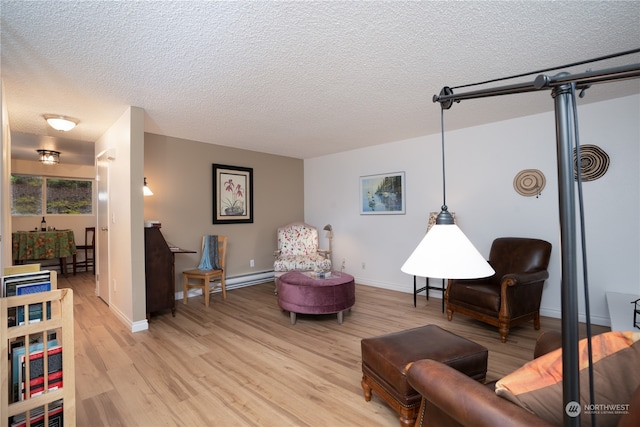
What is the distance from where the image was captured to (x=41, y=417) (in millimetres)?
1582

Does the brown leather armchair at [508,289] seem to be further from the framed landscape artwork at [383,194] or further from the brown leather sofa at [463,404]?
the brown leather sofa at [463,404]

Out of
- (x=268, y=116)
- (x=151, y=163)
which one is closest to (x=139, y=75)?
(x=268, y=116)

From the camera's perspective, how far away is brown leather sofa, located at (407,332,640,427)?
934 millimetres

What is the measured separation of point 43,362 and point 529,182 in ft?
14.8

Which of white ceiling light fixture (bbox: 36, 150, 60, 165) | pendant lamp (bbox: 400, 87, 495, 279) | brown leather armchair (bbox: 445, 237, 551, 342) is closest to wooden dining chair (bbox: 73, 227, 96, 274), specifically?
white ceiling light fixture (bbox: 36, 150, 60, 165)

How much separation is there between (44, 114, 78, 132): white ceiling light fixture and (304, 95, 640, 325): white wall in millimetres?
3785

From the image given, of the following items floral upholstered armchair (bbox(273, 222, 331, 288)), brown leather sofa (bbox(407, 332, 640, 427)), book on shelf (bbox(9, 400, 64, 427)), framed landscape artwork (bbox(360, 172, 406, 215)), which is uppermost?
framed landscape artwork (bbox(360, 172, 406, 215))

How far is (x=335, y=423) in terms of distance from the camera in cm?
179

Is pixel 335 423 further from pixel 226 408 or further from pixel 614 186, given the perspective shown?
pixel 614 186

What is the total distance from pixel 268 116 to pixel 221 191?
6.19 feet

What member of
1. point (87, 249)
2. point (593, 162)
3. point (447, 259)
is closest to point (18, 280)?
point (447, 259)

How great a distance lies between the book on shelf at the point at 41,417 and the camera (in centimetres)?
154

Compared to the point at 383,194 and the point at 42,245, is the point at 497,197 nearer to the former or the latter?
the point at 383,194

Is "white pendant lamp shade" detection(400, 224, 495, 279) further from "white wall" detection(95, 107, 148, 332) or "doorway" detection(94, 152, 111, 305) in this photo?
"doorway" detection(94, 152, 111, 305)
